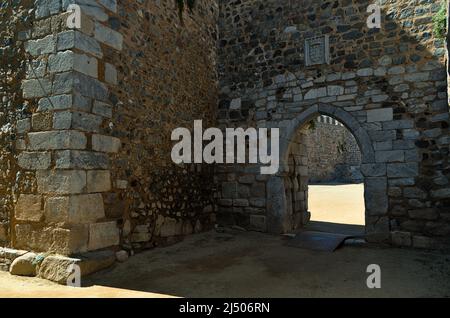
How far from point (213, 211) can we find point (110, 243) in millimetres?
2627

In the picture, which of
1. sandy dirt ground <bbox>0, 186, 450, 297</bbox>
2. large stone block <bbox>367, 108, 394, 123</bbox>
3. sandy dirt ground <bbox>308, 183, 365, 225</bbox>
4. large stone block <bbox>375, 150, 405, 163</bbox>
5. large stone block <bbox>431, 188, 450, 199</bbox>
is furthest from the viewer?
sandy dirt ground <bbox>308, 183, 365, 225</bbox>

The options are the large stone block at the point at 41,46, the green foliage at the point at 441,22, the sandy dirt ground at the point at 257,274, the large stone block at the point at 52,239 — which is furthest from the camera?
the green foliage at the point at 441,22

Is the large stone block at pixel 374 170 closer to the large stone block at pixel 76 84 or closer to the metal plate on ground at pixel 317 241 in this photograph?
the metal plate on ground at pixel 317 241

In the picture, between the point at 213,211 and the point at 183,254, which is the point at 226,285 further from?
the point at 213,211

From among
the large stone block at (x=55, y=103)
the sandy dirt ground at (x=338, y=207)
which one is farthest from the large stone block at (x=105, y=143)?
the sandy dirt ground at (x=338, y=207)

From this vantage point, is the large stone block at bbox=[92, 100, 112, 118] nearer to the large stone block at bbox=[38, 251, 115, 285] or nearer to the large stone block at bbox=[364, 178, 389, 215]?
the large stone block at bbox=[38, 251, 115, 285]

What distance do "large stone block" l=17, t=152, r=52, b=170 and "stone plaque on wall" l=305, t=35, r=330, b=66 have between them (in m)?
4.29

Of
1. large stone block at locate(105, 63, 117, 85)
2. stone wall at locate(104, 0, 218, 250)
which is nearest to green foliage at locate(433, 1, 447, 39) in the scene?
stone wall at locate(104, 0, 218, 250)

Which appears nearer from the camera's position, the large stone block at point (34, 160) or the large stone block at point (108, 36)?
the large stone block at point (34, 160)

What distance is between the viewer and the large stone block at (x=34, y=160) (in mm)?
3859

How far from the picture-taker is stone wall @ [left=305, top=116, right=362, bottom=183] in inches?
694

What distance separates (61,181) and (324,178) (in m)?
16.1

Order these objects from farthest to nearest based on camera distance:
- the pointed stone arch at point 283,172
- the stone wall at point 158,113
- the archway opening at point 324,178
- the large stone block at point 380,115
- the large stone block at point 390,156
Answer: the archway opening at point 324,178 < the pointed stone arch at point 283,172 < the large stone block at point 380,115 < the large stone block at point 390,156 < the stone wall at point 158,113

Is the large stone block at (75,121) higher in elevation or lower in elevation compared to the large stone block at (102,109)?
lower
